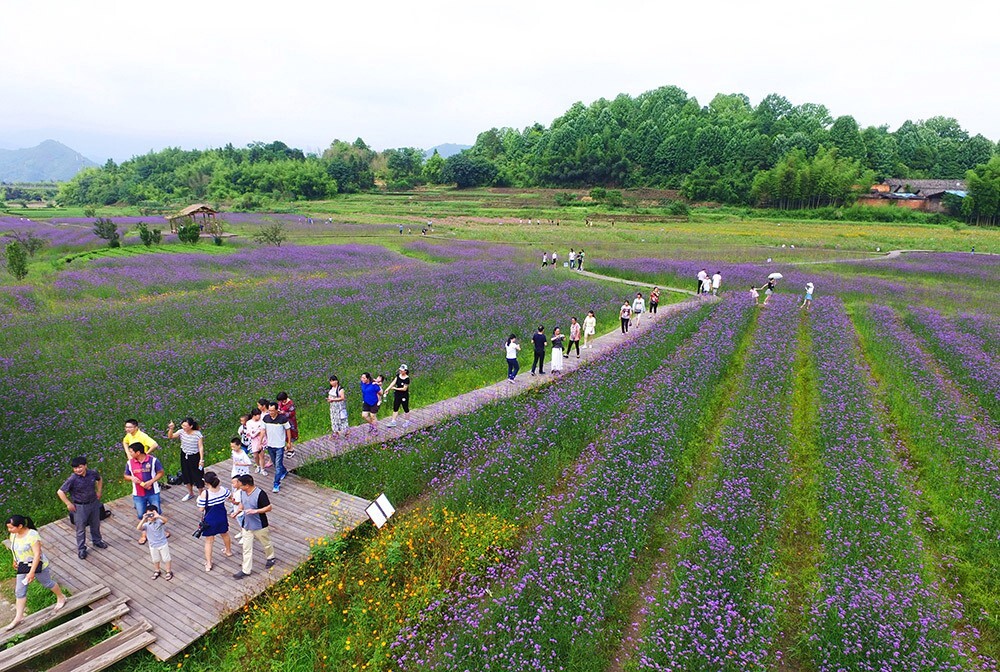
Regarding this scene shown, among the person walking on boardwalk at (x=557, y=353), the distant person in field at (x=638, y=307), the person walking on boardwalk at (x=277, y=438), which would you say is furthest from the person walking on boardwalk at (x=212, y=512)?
the distant person in field at (x=638, y=307)

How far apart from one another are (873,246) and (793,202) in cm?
4209

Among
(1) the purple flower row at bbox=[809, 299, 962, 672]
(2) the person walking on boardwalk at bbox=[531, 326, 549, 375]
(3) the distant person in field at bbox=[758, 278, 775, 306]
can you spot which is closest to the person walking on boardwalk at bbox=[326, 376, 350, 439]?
(2) the person walking on boardwalk at bbox=[531, 326, 549, 375]

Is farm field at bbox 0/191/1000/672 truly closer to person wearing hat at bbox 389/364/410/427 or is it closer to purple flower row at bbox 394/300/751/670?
purple flower row at bbox 394/300/751/670

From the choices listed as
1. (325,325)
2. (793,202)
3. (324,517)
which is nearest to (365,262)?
(325,325)

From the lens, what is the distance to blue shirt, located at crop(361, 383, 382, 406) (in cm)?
1270

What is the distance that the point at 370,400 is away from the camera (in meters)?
12.8

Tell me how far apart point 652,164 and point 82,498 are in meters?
130

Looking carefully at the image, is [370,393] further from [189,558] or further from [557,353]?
[557,353]

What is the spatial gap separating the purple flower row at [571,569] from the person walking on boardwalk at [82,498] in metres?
5.67

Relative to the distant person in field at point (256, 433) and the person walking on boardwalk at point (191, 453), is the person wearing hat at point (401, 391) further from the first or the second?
the person walking on boardwalk at point (191, 453)

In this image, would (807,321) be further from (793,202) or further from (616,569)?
(793,202)

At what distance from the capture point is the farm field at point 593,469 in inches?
279

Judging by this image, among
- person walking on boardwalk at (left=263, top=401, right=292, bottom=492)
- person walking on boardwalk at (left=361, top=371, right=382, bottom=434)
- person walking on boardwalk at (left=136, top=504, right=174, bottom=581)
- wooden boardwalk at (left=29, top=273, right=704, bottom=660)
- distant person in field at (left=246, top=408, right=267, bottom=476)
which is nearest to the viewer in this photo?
wooden boardwalk at (left=29, top=273, right=704, bottom=660)

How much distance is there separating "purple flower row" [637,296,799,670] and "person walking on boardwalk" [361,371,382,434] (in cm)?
718
